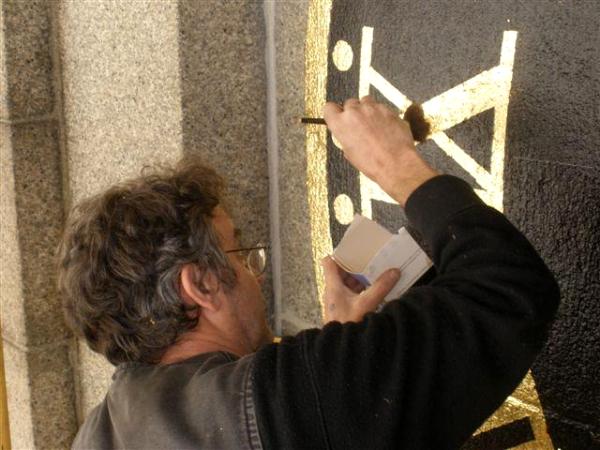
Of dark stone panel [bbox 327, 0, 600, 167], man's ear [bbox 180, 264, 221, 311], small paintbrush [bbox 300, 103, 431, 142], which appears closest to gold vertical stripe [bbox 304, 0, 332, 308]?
dark stone panel [bbox 327, 0, 600, 167]

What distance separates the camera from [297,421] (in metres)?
1.24

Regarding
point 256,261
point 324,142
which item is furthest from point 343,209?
point 256,261

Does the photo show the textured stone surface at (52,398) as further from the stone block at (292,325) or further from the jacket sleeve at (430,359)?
the jacket sleeve at (430,359)

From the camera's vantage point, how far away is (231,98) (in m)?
2.10

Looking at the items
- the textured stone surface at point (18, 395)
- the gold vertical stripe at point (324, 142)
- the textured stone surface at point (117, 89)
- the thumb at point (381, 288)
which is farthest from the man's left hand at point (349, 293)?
the textured stone surface at point (18, 395)

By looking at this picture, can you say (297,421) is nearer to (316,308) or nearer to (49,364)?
(316,308)

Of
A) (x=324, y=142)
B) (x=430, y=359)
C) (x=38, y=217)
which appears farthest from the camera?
(x=38, y=217)

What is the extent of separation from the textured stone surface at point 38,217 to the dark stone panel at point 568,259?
1597 millimetres

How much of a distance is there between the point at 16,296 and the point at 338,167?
129 cm

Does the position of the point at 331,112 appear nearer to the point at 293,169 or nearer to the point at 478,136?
the point at 478,136

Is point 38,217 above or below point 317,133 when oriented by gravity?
below

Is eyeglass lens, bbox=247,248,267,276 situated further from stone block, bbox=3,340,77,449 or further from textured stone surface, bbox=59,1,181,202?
stone block, bbox=3,340,77,449

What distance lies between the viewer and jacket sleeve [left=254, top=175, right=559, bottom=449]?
4.03 ft

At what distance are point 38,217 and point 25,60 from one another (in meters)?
0.47
